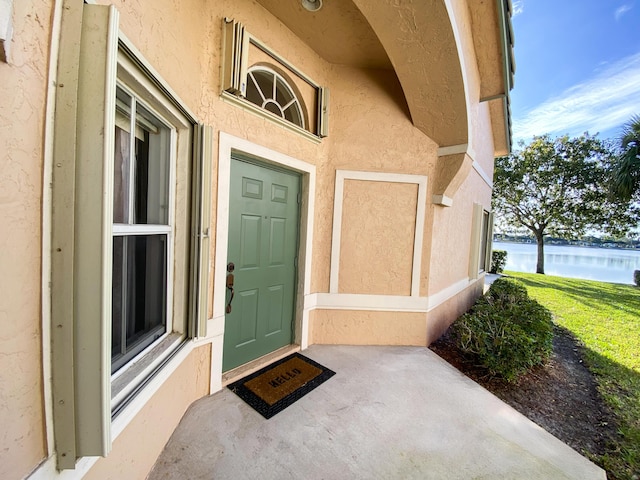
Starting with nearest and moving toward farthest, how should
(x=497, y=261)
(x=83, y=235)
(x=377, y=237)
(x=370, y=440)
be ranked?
(x=83, y=235) < (x=370, y=440) < (x=377, y=237) < (x=497, y=261)

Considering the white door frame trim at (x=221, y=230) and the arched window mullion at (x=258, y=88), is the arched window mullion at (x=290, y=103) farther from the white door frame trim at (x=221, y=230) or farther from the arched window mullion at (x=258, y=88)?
the white door frame trim at (x=221, y=230)

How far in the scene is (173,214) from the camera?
191 centimetres

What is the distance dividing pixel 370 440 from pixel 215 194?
2393 mm

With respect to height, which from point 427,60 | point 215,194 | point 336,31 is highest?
point 336,31

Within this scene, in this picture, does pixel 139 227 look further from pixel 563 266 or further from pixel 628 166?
pixel 563 266

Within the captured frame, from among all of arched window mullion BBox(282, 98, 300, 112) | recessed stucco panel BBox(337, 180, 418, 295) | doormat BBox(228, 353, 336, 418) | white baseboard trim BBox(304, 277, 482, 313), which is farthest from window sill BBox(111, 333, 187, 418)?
arched window mullion BBox(282, 98, 300, 112)

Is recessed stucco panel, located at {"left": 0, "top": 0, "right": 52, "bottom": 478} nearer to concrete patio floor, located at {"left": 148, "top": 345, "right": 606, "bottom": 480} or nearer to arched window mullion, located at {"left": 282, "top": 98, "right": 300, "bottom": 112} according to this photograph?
concrete patio floor, located at {"left": 148, "top": 345, "right": 606, "bottom": 480}

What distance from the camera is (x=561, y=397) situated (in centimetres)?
279

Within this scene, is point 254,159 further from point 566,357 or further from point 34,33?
point 566,357

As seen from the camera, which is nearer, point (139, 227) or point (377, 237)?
point (139, 227)

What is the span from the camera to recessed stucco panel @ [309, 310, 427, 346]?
3.52 metres

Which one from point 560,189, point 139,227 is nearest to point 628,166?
point 560,189

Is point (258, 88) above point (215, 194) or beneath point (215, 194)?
above

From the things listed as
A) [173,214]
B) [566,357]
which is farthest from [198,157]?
[566,357]
